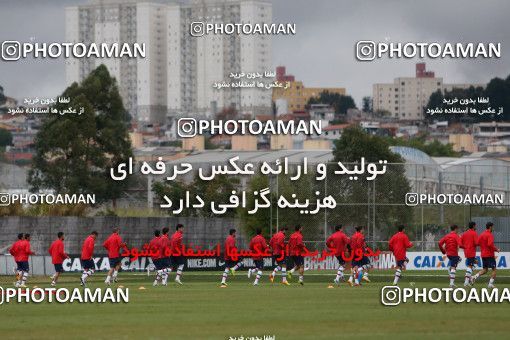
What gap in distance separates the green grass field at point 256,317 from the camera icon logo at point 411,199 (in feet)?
73.5

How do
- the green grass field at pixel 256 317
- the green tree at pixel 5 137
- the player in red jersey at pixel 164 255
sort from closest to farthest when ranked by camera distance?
the green grass field at pixel 256 317 < the player in red jersey at pixel 164 255 < the green tree at pixel 5 137

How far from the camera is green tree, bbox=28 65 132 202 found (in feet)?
303

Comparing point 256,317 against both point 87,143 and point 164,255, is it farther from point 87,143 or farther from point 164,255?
point 87,143

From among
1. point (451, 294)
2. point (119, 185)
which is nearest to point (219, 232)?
point (119, 185)

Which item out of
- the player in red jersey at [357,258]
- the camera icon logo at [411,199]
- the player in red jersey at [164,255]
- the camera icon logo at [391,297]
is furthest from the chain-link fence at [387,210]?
the camera icon logo at [391,297]

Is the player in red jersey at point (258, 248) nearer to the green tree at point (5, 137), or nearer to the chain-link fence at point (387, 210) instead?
the chain-link fence at point (387, 210)

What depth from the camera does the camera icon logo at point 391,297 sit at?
1343 inches

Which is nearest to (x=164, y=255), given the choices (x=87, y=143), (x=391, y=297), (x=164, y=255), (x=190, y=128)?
(x=164, y=255)

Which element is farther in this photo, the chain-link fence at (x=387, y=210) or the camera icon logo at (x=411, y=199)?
the camera icon logo at (x=411, y=199)

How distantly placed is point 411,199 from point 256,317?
33.8 m

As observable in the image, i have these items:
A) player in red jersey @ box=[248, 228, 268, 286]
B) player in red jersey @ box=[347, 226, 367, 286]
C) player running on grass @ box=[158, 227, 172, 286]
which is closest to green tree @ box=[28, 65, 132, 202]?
player running on grass @ box=[158, 227, 172, 286]

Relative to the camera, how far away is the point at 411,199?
210 ft

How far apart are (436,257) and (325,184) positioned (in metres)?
5.91

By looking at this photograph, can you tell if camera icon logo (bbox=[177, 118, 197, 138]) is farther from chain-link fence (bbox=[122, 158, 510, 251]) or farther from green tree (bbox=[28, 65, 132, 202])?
chain-link fence (bbox=[122, 158, 510, 251])
